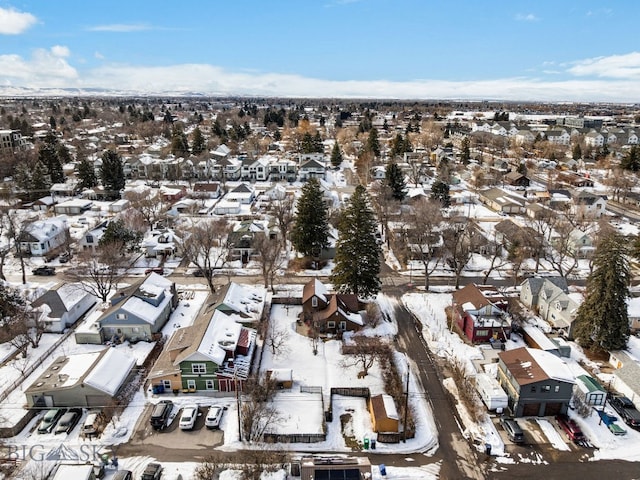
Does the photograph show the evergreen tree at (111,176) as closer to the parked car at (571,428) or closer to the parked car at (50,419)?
the parked car at (50,419)

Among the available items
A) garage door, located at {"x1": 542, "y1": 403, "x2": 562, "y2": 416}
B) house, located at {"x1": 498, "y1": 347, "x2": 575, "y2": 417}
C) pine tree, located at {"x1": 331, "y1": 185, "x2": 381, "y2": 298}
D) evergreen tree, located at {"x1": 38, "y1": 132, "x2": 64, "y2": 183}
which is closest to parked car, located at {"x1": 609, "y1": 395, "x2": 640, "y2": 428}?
house, located at {"x1": 498, "y1": 347, "x2": 575, "y2": 417}

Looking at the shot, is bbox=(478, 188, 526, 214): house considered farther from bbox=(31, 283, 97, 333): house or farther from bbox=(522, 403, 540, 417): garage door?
bbox=(31, 283, 97, 333): house

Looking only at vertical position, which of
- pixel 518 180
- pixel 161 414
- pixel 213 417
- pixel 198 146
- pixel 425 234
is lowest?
pixel 213 417

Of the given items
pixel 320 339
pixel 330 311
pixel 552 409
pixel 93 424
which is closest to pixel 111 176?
pixel 330 311

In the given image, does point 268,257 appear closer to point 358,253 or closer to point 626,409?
point 358,253

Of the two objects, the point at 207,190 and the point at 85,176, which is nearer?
the point at 85,176

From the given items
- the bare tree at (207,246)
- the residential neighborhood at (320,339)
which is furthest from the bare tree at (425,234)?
the bare tree at (207,246)

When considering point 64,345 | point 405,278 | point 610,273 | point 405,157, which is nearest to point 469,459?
point 610,273
